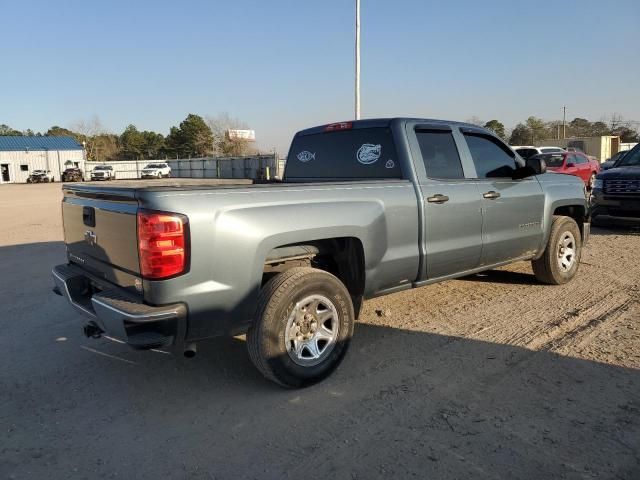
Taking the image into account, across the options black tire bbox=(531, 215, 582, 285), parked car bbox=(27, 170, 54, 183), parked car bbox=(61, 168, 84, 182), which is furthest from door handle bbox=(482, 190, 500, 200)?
parked car bbox=(27, 170, 54, 183)

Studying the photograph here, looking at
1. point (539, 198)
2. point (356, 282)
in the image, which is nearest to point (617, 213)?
point (539, 198)

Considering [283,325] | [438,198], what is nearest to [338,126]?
[438,198]

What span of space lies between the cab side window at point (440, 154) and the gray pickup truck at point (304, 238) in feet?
0.05

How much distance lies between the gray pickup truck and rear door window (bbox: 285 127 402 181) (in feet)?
0.05

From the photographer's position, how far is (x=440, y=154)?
4883mm

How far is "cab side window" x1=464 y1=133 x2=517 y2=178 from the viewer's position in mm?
5246

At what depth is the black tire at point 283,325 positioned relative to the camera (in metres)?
3.50

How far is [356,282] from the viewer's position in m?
4.21

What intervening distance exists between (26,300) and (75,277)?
273cm

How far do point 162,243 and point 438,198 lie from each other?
8.33ft

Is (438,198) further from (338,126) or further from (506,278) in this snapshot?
(506,278)

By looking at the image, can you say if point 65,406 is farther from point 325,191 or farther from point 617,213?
point 617,213

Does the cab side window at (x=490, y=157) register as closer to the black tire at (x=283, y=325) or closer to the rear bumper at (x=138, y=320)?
the black tire at (x=283, y=325)

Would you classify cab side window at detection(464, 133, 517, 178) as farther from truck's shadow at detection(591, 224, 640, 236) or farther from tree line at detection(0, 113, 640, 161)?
tree line at detection(0, 113, 640, 161)
